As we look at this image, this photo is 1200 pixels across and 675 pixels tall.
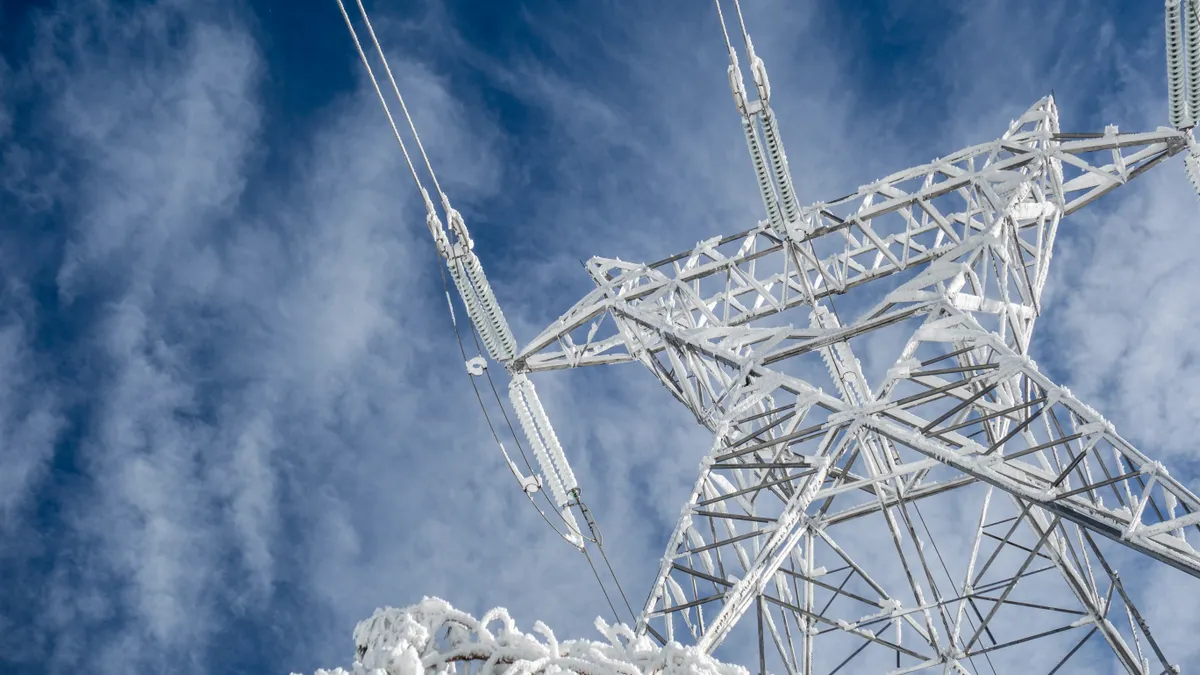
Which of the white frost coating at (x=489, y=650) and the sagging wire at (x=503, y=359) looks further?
the sagging wire at (x=503, y=359)

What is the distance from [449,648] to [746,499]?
10165 mm

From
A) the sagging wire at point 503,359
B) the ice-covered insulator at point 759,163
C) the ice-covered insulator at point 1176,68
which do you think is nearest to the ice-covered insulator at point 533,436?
the sagging wire at point 503,359

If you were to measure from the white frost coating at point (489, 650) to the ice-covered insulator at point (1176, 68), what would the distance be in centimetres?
1281

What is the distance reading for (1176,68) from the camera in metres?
18.8

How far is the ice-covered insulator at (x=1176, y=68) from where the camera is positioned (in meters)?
18.1

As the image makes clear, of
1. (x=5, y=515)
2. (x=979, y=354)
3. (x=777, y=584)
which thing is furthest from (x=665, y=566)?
(x=5, y=515)

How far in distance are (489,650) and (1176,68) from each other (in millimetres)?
14542

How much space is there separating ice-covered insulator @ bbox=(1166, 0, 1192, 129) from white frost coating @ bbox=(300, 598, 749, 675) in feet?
42.0

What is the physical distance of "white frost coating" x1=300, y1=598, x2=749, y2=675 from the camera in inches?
387

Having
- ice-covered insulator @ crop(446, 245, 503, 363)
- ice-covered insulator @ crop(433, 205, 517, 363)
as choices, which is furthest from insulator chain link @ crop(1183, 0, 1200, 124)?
ice-covered insulator @ crop(446, 245, 503, 363)

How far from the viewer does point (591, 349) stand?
73.3ft

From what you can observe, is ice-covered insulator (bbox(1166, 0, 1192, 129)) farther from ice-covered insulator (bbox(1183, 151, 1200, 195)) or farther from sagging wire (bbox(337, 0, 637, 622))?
sagging wire (bbox(337, 0, 637, 622))

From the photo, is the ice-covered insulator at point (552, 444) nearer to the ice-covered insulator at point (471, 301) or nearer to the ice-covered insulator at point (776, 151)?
the ice-covered insulator at point (471, 301)

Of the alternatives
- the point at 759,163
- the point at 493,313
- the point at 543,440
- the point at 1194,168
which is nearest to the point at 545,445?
the point at 543,440
